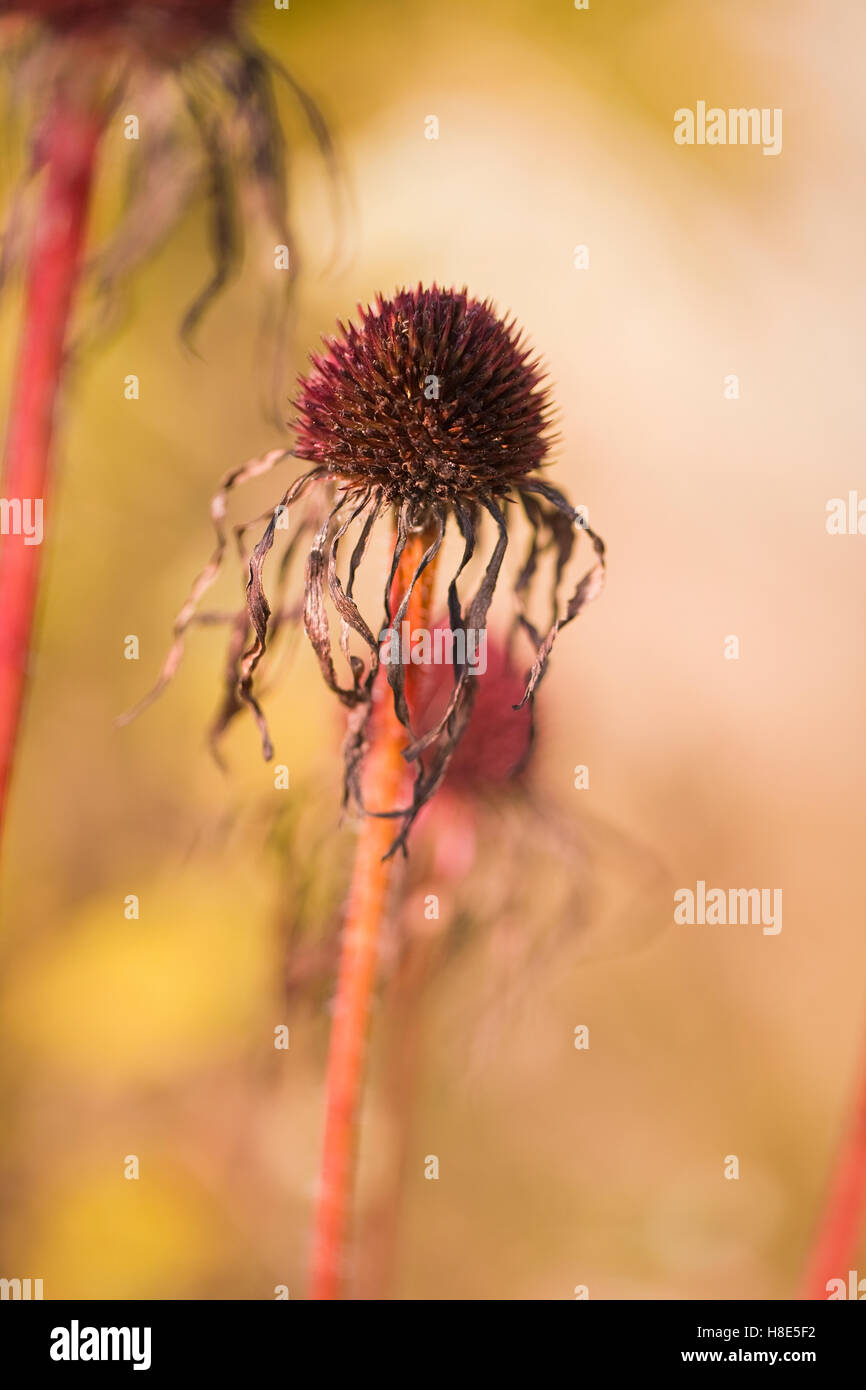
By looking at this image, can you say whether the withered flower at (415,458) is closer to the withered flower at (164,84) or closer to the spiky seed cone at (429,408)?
the spiky seed cone at (429,408)

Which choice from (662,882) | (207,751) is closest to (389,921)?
(207,751)

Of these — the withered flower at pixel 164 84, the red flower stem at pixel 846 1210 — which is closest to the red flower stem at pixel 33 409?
the withered flower at pixel 164 84

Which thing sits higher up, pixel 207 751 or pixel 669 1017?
pixel 207 751

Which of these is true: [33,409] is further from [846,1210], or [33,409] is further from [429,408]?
[846,1210]

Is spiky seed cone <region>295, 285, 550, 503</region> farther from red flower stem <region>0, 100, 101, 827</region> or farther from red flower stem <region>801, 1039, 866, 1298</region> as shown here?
red flower stem <region>801, 1039, 866, 1298</region>

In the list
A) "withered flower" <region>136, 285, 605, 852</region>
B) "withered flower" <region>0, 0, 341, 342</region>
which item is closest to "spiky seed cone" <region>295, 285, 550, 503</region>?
"withered flower" <region>136, 285, 605, 852</region>

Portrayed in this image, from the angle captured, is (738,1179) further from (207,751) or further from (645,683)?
(207,751)
